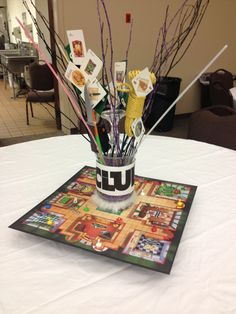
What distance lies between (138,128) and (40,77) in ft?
11.7

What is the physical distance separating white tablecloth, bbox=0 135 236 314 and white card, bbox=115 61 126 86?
0.42 m

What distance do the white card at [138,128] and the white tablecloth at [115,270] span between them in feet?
0.93

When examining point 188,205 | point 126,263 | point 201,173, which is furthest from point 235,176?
point 126,263

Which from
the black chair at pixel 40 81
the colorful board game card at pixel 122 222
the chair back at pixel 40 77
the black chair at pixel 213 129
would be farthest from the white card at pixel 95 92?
the chair back at pixel 40 77

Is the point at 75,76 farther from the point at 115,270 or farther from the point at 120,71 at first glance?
the point at 115,270

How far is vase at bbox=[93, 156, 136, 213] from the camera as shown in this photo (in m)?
0.82

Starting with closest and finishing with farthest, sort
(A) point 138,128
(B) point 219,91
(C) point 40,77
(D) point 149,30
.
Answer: (A) point 138,128 → (B) point 219,91 → (D) point 149,30 → (C) point 40,77

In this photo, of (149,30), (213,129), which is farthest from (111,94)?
(149,30)

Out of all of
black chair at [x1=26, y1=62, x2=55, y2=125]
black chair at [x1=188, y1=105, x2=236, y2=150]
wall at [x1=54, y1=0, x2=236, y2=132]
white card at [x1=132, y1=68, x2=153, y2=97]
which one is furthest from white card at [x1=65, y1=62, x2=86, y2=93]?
black chair at [x1=26, y1=62, x2=55, y2=125]

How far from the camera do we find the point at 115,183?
84 centimetres

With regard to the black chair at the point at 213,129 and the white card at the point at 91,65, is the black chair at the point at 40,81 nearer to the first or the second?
the black chair at the point at 213,129

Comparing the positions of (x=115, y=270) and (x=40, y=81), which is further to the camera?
(x=40, y=81)

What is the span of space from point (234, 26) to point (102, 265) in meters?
4.65

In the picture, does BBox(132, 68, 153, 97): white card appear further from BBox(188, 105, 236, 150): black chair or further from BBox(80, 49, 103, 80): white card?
BBox(188, 105, 236, 150): black chair
